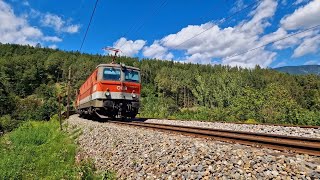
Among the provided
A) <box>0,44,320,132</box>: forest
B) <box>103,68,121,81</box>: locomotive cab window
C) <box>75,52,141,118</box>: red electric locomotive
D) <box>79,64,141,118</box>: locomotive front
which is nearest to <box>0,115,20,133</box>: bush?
<box>0,44,320,132</box>: forest

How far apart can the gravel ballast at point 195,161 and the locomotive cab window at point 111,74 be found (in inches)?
328

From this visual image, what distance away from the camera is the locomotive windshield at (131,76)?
64.7 feet

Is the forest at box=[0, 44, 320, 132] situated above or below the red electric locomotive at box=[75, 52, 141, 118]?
above

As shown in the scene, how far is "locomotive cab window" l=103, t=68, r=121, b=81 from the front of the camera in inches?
750

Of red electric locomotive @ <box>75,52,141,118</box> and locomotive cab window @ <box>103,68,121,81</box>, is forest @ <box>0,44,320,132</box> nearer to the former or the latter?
red electric locomotive @ <box>75,52,141,118</box>

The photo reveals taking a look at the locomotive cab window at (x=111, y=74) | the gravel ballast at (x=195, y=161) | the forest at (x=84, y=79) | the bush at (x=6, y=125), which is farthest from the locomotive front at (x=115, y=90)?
the forest at (x=84, y=79)

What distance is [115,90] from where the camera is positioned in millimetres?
19094

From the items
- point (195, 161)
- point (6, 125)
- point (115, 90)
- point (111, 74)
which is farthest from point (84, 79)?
point (195, 161)

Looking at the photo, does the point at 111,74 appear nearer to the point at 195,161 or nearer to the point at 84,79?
the point at 195,161

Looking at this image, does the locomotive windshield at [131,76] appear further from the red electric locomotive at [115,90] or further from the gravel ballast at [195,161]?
the gravel ballast at [195,161]

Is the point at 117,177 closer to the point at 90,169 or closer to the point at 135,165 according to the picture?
the point at 135,165

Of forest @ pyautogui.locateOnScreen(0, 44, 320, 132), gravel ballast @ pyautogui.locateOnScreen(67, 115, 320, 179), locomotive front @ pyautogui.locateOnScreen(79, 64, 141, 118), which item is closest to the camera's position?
gravel ballast @ pyautogui.locateOnScreen(67, 115, 320, 179)

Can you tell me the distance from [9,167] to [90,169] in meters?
6.63

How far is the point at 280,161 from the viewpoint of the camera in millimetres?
5344
